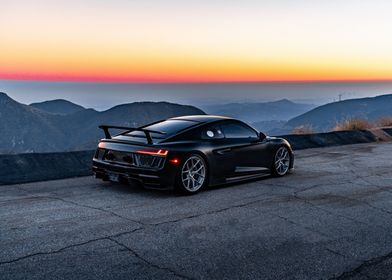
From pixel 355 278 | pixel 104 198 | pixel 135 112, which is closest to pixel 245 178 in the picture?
pixel 104 198

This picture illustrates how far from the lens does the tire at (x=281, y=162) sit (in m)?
10.1

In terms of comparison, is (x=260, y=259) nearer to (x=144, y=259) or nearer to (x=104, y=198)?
(x=144, y=259)

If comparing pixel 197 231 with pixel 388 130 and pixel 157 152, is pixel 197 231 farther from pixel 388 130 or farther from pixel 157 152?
pixel 388 130

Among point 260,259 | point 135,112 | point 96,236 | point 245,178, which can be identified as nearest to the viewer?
point 260,259

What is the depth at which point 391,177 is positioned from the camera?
10.5 meters

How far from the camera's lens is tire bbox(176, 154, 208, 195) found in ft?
26.2

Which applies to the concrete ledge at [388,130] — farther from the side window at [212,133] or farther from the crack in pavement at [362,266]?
the crack in pavement at [362,266]

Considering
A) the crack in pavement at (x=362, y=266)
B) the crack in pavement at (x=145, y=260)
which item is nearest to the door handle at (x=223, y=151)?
the crack in pavement at (x=145, y=260)

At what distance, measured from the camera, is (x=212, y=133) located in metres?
8.82

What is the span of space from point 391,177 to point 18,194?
758 centimetres

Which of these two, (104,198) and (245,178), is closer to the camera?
(104,198)

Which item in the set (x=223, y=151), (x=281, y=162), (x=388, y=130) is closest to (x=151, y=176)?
(x=223, y=151)

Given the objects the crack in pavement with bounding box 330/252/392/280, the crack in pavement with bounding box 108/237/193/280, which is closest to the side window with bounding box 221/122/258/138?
the crack in pavement with bounding box 108/237/193/280

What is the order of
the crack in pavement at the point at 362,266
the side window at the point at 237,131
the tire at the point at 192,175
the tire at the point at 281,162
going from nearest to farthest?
1. the crack in pavement at the point at 362,266
2. the tire at the point at 192,175
3. the side window at the point at 237,131
4. the tire at the point at 281,162
